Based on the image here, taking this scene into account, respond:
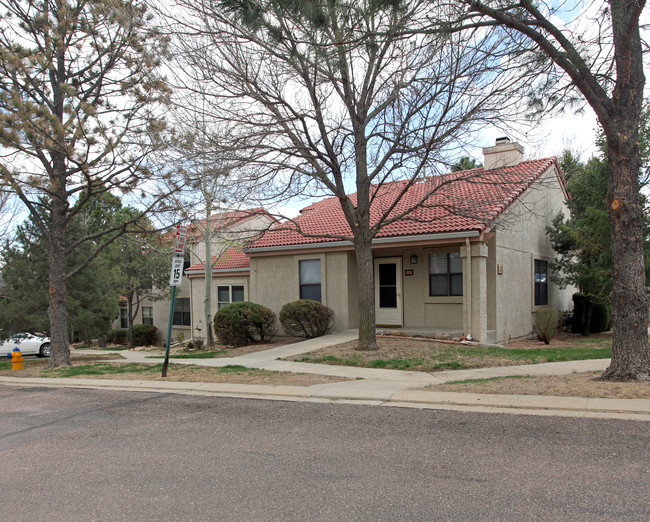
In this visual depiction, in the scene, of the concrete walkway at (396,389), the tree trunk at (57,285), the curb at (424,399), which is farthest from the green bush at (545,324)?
the tree trunk at (57,285)

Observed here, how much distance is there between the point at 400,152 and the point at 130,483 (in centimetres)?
879

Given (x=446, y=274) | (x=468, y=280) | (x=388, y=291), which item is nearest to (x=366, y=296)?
(x=468, y=280)

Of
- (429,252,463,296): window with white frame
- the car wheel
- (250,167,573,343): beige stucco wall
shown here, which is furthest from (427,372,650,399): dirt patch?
the car wheel

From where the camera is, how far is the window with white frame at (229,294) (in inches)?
896

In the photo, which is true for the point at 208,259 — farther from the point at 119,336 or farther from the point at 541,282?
the point at 119,336

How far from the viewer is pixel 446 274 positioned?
16.4 metres

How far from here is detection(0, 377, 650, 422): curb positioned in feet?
22.6

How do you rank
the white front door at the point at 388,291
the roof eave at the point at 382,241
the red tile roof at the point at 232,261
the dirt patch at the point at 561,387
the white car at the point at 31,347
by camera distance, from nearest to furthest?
the dirt patch at the point at 561,387 → the roof eave at the point at 382,241 → the white front door at the point at 388,291 → the red tile roof at the point at 232,261 → the white car at the point at 31,347

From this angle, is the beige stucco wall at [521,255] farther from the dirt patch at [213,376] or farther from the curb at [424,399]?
the curb at [424,399]

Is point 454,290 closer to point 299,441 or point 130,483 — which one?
point 299,441

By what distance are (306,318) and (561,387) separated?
9020 mm

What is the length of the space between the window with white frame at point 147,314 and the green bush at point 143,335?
5.92 ft

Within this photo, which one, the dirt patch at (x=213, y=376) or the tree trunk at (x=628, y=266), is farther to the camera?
the dirt patch at (x=213, y=376)

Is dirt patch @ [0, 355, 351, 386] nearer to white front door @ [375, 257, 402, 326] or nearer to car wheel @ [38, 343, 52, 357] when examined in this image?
white front door @ [375, 257, 402, 326]
